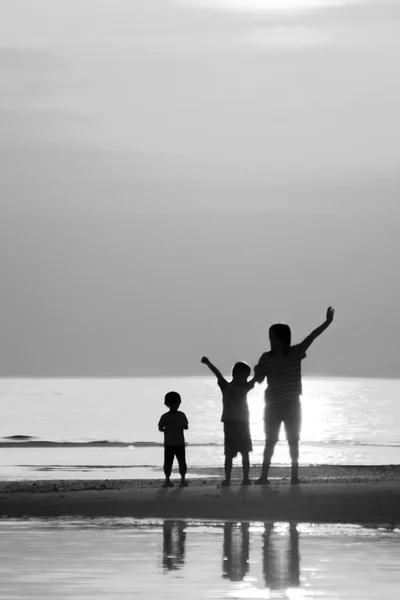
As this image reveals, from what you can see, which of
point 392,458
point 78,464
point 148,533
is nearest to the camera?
point 148,533

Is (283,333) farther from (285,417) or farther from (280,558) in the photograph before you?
(280,558)

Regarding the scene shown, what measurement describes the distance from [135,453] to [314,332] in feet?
94.6

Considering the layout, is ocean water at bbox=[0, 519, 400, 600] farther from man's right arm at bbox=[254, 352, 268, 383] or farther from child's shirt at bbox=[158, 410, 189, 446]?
child's shirt at bbox=[158, 410, 189, 446]

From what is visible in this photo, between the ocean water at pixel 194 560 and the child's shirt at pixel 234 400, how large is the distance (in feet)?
10.6

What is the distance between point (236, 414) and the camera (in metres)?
18.2

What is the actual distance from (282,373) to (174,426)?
3202 millimetres

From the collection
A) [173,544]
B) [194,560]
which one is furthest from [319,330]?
[194,560]

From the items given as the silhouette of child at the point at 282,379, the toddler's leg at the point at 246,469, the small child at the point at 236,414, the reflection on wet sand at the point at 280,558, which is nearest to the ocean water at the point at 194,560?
the reflection on wet sand at the point at 280,558

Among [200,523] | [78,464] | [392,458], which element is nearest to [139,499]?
[200,523]

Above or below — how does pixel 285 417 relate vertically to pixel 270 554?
above

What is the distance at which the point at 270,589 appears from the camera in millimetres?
10539

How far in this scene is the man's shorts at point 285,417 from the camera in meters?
16.5

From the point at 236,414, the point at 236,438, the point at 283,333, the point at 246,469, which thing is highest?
the point at 283,333

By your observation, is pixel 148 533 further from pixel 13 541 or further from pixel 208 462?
pixel 208 462
